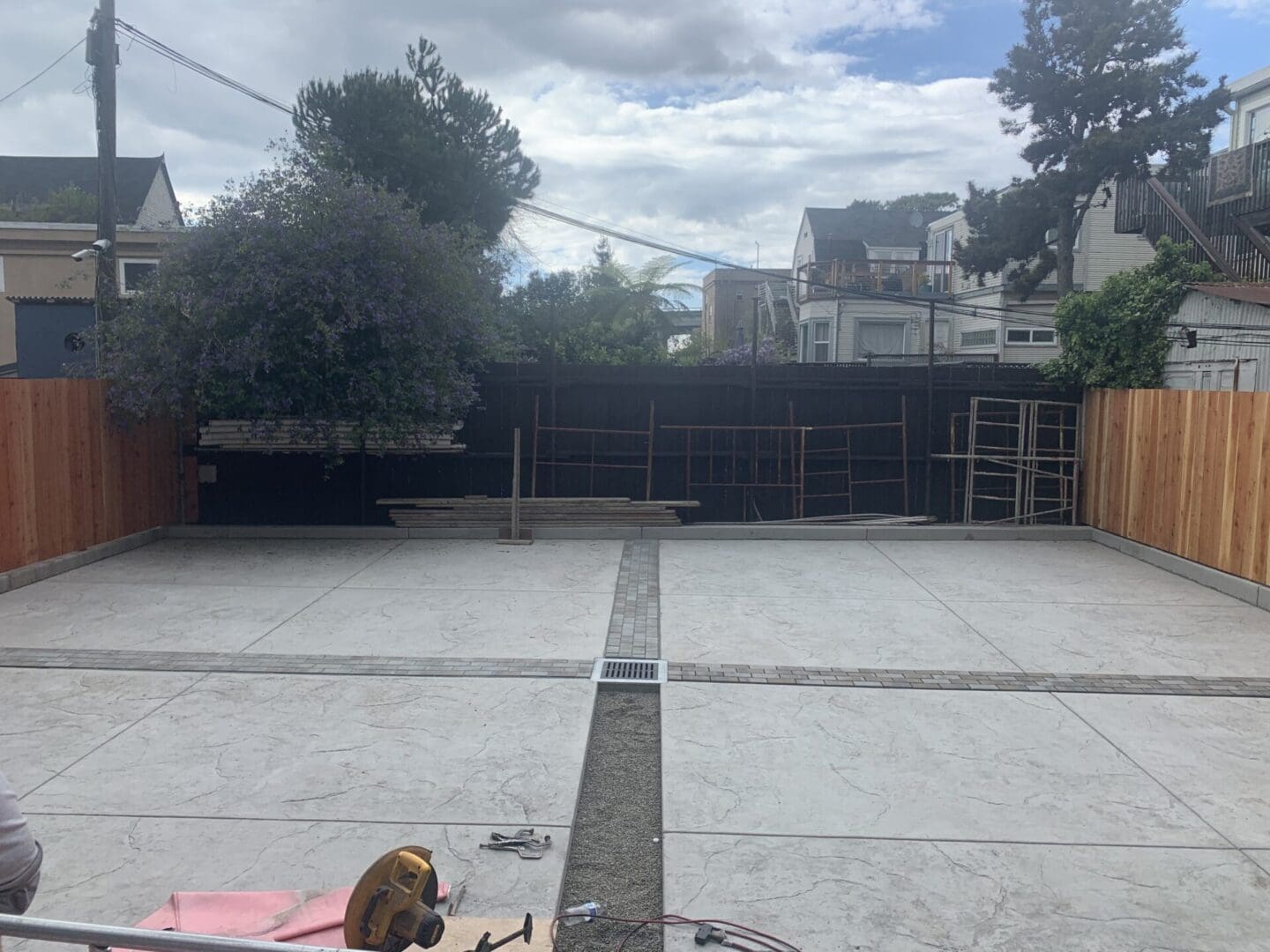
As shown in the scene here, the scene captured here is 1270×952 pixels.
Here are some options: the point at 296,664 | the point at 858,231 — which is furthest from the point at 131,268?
the point at 858,231

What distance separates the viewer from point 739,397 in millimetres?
12594

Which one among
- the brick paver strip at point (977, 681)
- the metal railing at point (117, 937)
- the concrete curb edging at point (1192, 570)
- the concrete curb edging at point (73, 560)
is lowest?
the brick paver strip at point (977, 681)

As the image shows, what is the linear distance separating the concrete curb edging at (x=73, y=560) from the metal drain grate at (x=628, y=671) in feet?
19.0

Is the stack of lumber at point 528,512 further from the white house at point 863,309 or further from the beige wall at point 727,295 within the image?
the beige wall at point 727,295

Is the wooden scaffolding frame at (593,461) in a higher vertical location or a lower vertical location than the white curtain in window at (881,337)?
lower

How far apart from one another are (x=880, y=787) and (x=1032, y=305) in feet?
77.5

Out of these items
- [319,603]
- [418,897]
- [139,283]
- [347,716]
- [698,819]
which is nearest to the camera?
[418,897]

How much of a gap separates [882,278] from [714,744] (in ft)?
81.0

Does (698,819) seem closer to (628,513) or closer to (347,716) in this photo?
(347,716)

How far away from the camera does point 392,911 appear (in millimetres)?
2535

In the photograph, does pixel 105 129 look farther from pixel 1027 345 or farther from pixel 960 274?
pixel 960 274

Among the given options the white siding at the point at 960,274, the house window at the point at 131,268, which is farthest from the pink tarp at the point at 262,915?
the white siding at the point at 960,274

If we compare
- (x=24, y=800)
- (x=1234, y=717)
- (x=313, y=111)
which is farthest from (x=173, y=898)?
(x=313, y=111)

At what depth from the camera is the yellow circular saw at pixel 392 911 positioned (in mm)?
2525
